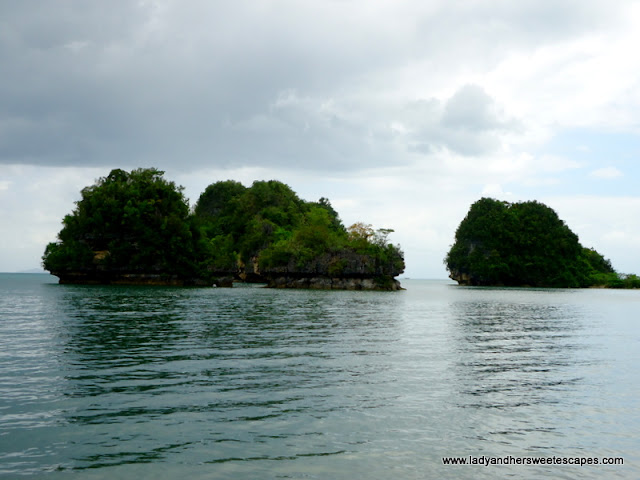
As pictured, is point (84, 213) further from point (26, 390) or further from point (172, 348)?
point (26, 390)

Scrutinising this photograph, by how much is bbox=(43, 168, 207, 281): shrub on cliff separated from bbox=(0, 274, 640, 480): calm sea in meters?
71.8

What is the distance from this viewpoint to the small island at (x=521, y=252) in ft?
550

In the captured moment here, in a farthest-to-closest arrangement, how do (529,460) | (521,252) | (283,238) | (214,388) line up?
(521,252), (283,238), (214,388), (529,460)

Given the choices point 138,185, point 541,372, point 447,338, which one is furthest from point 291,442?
point 138,185

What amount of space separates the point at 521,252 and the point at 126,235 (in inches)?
4930

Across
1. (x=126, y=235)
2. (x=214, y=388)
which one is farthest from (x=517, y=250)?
(x=214, y=388)

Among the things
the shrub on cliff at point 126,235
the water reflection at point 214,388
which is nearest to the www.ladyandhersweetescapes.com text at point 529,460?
the water reflection at point 214,388

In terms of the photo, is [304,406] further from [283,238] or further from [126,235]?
[283,238]

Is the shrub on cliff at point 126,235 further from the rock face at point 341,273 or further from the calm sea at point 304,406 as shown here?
the calm sea at point 304,406

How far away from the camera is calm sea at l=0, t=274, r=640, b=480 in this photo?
8.88 m

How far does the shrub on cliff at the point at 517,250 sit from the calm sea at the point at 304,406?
5947 inches

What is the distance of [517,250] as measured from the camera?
170 meters

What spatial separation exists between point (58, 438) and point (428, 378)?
10.2 metres

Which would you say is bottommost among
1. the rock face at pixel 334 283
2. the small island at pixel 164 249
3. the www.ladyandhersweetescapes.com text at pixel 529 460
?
the www.ladyandhersweetescapes.com text at pixel 529 460
